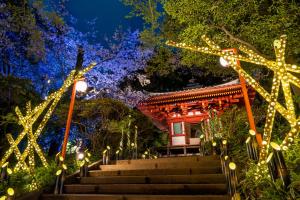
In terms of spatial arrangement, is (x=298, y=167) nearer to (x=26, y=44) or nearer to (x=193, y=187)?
(x=193, y=187)

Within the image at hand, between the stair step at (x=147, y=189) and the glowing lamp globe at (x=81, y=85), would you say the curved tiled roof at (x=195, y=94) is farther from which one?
the stair step at (x=147, y=189)

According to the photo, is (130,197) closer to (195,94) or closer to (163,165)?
(163,165)

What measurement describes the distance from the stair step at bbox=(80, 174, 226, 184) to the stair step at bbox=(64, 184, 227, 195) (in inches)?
15.3

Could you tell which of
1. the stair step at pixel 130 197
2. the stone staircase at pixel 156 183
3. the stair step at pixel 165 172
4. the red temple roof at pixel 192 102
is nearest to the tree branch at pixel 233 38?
the red temple roof at pixel 192 102

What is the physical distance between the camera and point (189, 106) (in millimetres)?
15266

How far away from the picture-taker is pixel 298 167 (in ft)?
16.1

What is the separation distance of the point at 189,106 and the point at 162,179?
30.5 feet

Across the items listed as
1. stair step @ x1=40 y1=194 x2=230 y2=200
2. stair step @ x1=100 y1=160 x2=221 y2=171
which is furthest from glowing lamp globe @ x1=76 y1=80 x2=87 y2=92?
stair step @ x1=40 y1=194 x2=230 y2=200

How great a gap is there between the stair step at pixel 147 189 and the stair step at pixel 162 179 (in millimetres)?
390

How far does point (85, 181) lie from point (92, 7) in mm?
41680

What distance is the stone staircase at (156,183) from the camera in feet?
18.1

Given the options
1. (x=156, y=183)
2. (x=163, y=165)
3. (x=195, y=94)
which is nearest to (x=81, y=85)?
(x=163, y=165)

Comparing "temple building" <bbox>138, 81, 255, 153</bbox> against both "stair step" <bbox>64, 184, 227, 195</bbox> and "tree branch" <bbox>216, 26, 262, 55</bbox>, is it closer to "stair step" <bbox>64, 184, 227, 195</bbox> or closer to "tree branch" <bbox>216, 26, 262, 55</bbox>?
"tree branch" <bbox>216, 26, 262, 55</bbox>

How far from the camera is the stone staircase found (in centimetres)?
552
